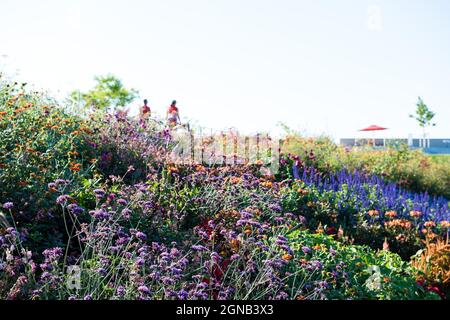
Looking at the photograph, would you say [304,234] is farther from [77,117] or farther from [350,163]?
[350,163]

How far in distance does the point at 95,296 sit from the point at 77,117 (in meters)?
5.06

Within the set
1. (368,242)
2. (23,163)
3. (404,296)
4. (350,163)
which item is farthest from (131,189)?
(350,163)

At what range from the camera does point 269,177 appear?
7.79 m

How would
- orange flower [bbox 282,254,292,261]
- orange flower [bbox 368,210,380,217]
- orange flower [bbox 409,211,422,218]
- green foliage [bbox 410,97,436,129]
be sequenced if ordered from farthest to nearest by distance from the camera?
1. green foliage [bbox 410,97,436,129]
2. orange flower [bbox 409,211,422,218]
3. orange flower [bbox 368,210,380,217]
4. orange flower [bbox 282,254,292,261]

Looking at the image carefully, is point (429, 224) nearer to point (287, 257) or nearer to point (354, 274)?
point (354, 274)

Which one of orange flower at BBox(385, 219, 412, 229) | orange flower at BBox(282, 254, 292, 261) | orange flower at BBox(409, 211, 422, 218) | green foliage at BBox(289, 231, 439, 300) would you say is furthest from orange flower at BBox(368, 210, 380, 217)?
orange flower at BBox(282, 254, 292, 261)

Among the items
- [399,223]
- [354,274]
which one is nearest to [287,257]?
[354,274]

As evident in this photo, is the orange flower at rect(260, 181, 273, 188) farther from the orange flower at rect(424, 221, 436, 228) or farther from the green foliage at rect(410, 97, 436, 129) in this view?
the green foliage at rect(410, 97, 436, 129)

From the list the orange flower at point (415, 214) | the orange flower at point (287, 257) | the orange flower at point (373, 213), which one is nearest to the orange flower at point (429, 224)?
the orange flower at point (415, 214)

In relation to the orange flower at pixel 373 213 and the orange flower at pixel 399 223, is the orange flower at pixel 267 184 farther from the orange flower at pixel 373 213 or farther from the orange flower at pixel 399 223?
the orange flower at pixel 399 223

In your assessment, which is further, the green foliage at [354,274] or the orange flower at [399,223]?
the orange flower at [399,223]

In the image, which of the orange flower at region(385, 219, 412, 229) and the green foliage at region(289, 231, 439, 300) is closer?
the green foliage at region(289, 231, 439, 300)

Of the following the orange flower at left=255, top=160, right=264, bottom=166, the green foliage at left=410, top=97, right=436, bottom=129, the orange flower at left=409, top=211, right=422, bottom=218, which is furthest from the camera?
the green foliage at left=410, top=97, right=436, bottom=129

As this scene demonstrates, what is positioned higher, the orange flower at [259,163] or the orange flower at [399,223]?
the orange flower at [259,163]
